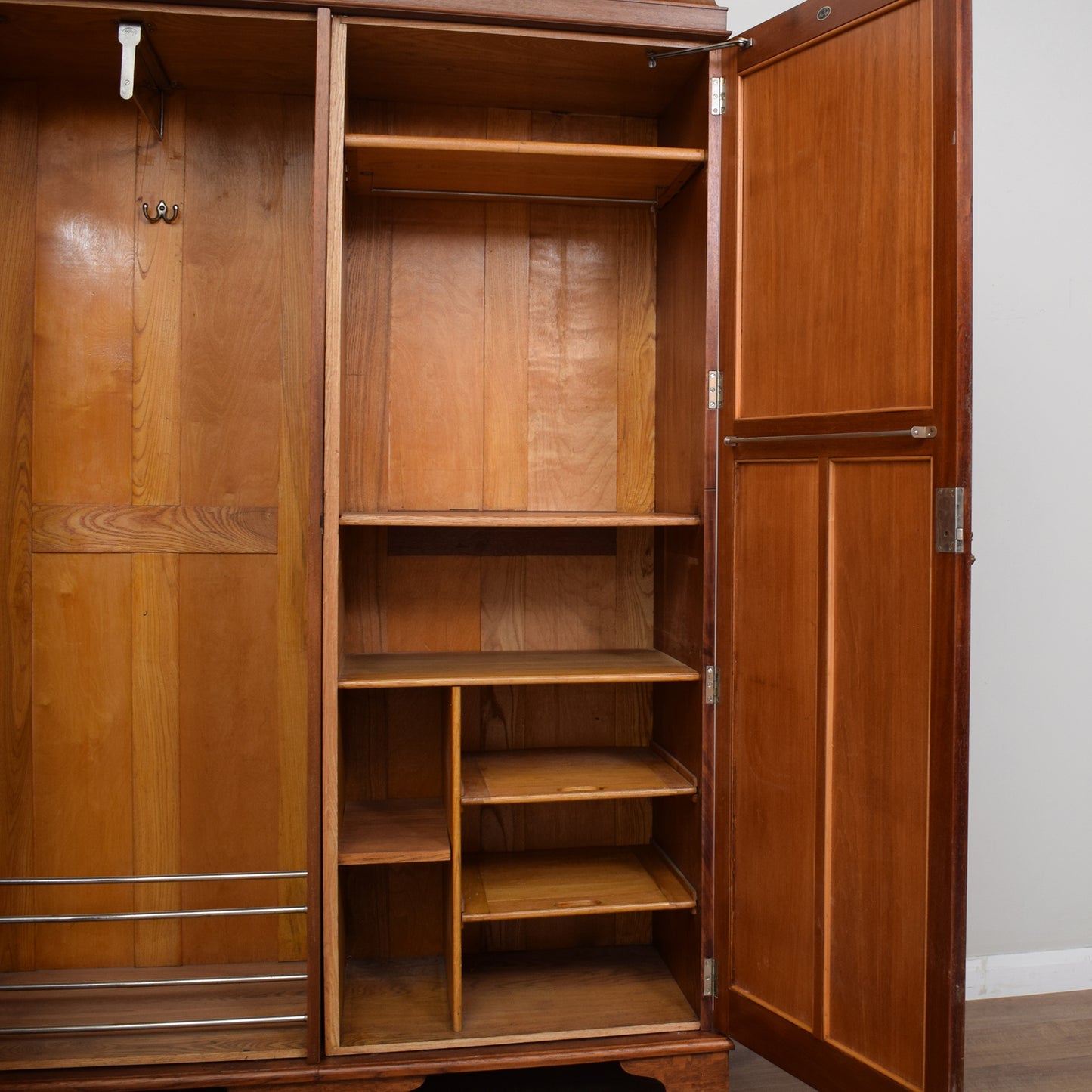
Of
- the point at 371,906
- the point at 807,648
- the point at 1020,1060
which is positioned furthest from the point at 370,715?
the point at 1020,1060

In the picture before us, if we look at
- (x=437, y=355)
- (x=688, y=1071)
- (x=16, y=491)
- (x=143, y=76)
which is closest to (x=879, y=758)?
(x=688, y=1071)

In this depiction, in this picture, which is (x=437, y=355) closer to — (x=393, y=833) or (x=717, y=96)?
(x=717, y=96)

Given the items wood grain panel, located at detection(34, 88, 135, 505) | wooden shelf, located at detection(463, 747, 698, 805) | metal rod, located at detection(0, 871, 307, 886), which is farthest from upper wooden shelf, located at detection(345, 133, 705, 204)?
metal rod, located at detection(0, 871, 307, 886)

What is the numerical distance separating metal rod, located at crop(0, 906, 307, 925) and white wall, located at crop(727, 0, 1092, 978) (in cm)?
197

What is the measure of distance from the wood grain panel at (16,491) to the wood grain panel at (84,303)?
3cm

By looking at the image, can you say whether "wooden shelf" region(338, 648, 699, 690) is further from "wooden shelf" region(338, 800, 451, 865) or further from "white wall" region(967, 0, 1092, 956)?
"white wall" region(967, 0, 1092, 956)

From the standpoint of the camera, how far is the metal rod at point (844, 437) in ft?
5.38

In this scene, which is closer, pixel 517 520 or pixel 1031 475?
pixel 517 520

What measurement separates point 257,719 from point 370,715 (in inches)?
11.4

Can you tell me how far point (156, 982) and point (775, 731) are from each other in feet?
5.16

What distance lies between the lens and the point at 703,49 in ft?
6.44

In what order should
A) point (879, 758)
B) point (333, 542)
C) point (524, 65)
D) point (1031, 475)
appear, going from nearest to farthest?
point (879, 758)
point (333, 542)
point (524, 65)
point (1031, 475)

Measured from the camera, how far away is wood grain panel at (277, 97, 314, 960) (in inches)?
91.2

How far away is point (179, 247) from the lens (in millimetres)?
2293
